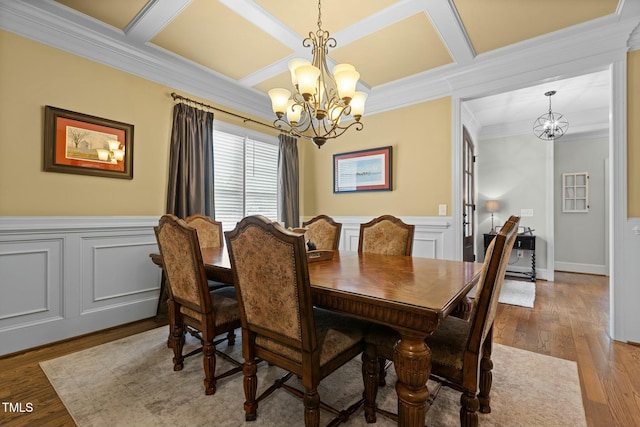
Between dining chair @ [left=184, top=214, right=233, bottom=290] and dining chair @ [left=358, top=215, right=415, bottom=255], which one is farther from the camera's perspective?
dining chair @ [left=184, top=214, right=233, bottom=290]

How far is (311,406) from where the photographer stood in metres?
1.29

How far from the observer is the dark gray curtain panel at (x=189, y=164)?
10.1ft

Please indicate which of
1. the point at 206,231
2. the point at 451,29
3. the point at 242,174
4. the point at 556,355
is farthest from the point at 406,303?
the point at 242,174

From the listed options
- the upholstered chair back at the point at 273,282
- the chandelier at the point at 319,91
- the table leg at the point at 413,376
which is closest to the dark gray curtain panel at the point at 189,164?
the chandelier at the point at 319,91

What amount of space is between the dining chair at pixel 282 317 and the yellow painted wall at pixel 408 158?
2422mm

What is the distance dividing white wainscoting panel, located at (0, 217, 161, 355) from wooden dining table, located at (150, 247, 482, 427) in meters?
2.16

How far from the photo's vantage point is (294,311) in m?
1.25

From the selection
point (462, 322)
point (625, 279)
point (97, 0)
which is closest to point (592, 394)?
point (462, 322)

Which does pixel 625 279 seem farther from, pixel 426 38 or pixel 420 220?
pixel 426 38

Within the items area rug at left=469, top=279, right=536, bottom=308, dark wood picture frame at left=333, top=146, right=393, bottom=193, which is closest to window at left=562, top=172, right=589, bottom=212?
area rug at left=469, top=279, right=536, bottom=308

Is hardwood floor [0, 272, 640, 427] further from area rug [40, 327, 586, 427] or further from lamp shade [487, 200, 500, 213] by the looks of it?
lamp shade [487, 200, 500, 213]

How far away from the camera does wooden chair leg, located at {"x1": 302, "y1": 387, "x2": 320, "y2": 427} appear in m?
1.28

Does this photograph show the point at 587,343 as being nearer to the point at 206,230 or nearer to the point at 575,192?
the point at 206,230

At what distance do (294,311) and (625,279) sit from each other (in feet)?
9.71
